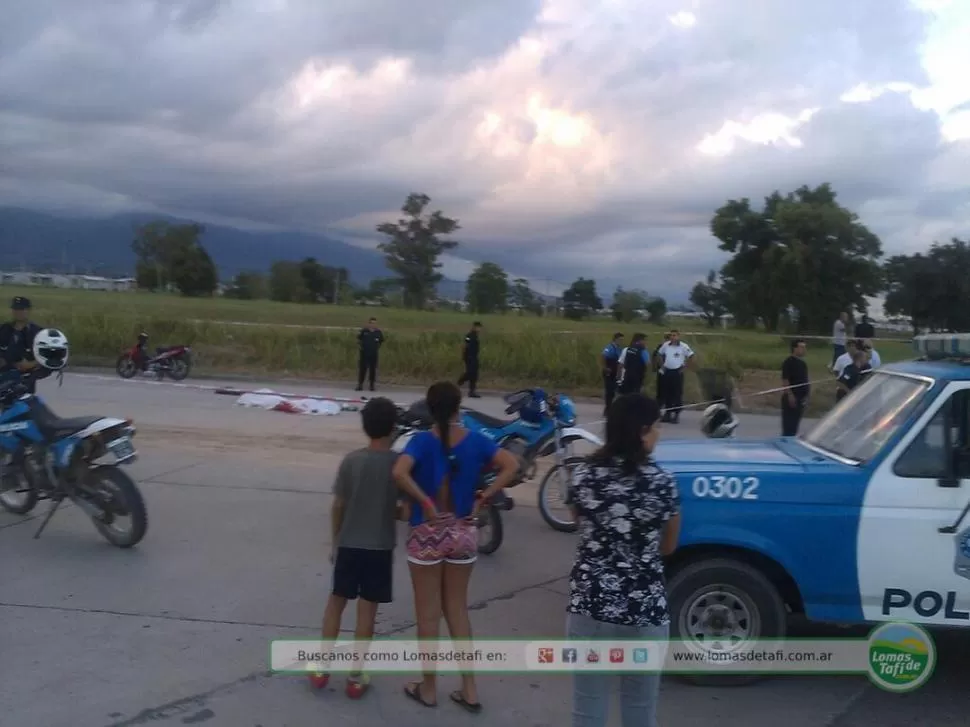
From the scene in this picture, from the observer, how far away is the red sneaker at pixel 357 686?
477cm

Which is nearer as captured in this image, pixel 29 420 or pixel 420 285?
pixel 29 420

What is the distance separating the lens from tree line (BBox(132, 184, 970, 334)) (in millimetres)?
18469

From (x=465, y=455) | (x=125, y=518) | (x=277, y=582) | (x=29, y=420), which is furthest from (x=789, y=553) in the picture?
(x=29, y=420)

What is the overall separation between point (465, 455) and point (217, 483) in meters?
6.09

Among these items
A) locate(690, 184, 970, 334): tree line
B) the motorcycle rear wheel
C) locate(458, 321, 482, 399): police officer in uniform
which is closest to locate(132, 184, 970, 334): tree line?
locate(690, 184, 970, 334): tree line

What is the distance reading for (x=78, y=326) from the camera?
1086 inches

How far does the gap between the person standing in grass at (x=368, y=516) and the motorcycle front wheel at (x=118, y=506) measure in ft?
9.98

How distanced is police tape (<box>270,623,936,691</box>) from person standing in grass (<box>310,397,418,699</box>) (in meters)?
0.36

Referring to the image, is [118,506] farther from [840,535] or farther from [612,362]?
[612,362]

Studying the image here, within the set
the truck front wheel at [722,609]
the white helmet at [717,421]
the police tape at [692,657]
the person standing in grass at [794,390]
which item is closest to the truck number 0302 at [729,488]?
the truck front wheel at [722,609]

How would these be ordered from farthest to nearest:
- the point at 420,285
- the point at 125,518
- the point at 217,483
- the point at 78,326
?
1. the point at 420,285
2. the point at 78,326
3. the point at 217,483
4. the point at 125,518

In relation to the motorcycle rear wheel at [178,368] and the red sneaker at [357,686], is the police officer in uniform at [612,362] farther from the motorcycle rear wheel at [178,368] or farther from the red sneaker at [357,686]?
the red sneaker at [357,686]

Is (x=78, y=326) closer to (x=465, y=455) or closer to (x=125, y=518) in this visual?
(x=125, y=518)

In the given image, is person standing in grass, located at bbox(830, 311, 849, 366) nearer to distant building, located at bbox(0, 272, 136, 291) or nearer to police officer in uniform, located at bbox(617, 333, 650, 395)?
police officer in uniform, located at bbox(617, 333, 650, 395)
